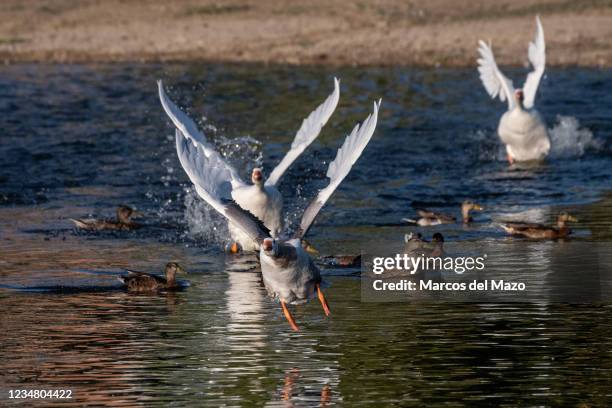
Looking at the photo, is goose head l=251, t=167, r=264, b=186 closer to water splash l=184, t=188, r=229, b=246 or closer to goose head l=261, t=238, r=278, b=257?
water splash l=184, t=188, r=229, b=246

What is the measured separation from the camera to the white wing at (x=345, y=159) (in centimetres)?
1116

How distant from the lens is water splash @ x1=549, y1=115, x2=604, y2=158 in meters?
22.5

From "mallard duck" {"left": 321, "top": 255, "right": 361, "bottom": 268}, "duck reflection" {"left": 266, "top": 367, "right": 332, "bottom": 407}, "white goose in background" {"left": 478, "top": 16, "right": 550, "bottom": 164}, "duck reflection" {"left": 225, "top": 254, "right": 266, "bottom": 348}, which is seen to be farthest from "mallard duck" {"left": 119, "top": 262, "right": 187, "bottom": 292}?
"white goose in background" {"left": 478, "top": 16, "right": 550, "bottom": 164}

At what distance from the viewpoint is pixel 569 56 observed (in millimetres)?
31031

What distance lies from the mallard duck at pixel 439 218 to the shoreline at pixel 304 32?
1452cm

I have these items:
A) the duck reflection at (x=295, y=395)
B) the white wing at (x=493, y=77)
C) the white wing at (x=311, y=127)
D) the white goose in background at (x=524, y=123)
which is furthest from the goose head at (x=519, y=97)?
the duck reflection at (x=295, y=395)

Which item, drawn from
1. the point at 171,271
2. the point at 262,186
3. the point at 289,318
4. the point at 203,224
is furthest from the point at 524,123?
the point at 289,318

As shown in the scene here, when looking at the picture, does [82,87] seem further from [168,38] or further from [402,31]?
[402,31]

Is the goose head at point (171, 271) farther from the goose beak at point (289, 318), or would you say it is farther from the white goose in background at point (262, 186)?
the goose beak at point (289, 318)

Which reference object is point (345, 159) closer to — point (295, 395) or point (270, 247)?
point (270, 247)

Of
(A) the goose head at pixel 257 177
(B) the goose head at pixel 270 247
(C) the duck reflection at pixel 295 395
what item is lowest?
(C) the duck reflection at pixel 295 395

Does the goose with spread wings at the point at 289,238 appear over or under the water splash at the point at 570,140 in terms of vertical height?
under

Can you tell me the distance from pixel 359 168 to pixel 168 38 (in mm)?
13294

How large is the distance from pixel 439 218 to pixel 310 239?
162cm
